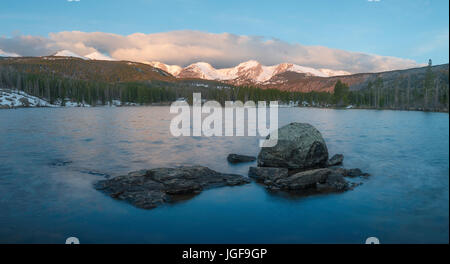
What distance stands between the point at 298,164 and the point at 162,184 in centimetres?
796

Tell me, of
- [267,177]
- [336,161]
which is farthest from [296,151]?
[336,161]

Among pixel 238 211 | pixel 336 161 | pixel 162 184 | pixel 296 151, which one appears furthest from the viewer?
pixel 336 161

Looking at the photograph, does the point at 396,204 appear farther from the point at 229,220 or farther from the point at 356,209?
the point at 229,220

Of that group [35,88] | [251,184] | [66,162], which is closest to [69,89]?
[35,88]

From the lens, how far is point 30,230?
9.59m

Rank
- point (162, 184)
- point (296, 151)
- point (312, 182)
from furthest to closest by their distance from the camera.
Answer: point (296, 151) < point (312, 182) < point (162, 184)

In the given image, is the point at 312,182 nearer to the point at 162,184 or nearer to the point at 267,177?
the point at 267,177

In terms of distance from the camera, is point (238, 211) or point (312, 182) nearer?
point (238, 211)

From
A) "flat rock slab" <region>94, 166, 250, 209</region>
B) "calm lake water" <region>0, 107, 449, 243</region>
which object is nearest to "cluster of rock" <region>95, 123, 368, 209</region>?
"flat rock slab" <region>94, 166, 250, 209</region>

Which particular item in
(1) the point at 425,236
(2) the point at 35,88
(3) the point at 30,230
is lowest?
(3) the point at 30,230

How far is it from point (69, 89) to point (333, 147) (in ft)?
551

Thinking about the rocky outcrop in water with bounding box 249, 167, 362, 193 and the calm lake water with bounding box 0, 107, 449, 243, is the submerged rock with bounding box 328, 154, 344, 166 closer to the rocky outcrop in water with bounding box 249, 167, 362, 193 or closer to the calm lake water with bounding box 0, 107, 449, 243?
the calm lake water with bounding box 0, 107, 449, 243

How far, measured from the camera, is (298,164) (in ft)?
57.6

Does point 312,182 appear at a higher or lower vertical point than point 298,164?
lower
